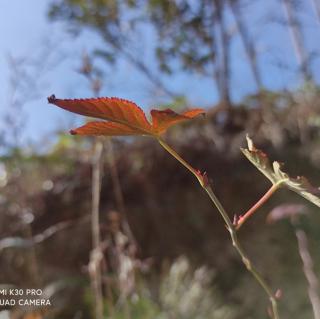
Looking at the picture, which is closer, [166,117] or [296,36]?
[166,117]

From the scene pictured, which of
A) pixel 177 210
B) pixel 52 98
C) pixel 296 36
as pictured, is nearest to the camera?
pixel 52 98

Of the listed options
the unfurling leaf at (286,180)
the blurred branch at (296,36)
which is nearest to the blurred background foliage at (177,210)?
the blurred branch at (296,36)

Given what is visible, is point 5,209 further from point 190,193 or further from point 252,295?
point 252,295

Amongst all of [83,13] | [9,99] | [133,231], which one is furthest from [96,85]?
[83,13]

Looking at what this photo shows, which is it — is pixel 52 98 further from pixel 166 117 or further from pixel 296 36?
pixel 296 36

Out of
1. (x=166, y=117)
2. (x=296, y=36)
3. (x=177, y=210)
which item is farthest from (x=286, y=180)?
(x=296, y=36)

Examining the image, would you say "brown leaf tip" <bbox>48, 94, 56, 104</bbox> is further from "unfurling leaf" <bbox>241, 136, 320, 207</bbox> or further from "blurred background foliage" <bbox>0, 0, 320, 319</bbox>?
"blurred background foliage" <bbox>0, 0, 320, 319</bbox>

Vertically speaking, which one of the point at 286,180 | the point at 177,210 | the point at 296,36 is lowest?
the point at 286,180

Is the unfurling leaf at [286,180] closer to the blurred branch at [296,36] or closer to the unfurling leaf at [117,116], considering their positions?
the unfurling leaf at [117,116]
